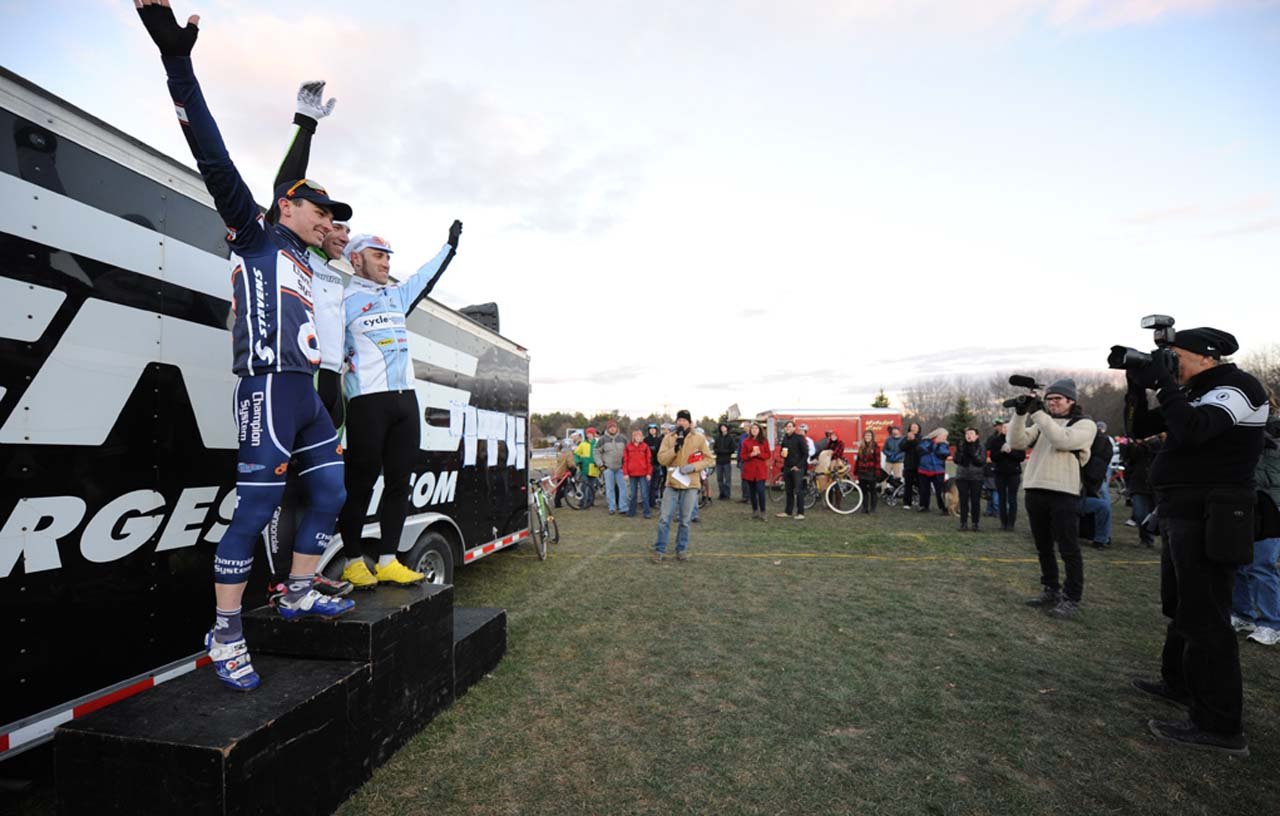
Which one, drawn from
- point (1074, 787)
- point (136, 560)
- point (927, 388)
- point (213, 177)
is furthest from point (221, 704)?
point (927, 388)

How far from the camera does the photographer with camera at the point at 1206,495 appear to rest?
118 inches

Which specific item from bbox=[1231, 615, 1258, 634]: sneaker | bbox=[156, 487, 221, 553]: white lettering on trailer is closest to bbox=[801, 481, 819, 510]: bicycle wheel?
bbox=[1231, 615, 1258, 634]: sneaker

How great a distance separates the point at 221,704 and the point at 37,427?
1.20 meters

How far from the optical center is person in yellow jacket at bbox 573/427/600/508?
14.4 metres

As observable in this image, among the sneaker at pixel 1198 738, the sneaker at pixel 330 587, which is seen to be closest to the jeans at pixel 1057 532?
the sneaker at pixel 1198 738

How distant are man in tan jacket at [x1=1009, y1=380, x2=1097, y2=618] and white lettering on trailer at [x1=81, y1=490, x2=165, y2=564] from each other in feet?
19.9

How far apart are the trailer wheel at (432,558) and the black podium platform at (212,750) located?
2048 millimetres

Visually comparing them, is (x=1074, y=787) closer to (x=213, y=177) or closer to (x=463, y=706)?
(x=463, y=706)

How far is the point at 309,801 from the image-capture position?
227 centimetres

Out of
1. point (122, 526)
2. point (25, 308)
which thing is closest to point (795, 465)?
point (122, 526)

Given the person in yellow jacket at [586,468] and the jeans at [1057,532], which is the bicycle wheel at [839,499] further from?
the jeans at [1057,532]

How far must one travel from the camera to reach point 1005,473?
1012cm

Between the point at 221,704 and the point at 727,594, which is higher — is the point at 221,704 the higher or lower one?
the higher one

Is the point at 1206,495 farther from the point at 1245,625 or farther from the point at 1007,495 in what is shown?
the point at 1007,495
